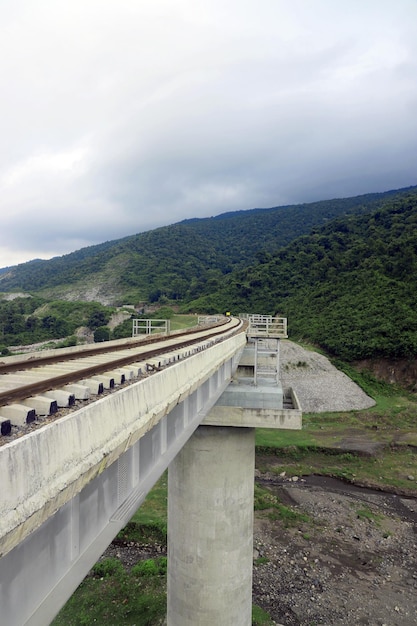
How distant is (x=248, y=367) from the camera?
2355 centimetres

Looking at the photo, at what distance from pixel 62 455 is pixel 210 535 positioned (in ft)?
47.1

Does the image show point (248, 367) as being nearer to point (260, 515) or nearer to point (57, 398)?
point (260, 515)

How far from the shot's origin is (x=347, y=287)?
72750mm

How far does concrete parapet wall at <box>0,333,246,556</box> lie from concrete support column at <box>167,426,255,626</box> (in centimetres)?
1132

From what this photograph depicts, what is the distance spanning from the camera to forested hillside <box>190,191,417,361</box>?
182 ft

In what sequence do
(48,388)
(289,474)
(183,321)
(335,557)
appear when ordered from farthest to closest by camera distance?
(183,321)
(289,474)
(335,557)
(48,388)

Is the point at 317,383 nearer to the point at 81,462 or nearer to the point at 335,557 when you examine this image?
the point at 335,557

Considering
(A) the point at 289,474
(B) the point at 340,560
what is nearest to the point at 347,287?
(A) the point at 289,474

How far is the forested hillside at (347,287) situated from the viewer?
55406 millimetres

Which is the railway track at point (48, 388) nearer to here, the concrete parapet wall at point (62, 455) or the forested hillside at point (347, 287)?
the concrete parapet wall at point (62, 455)

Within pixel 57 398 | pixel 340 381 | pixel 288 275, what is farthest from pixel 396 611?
pixel 288 275

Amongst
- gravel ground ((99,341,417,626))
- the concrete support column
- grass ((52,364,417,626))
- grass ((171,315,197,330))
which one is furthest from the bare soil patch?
grass ((171,315,197,330))

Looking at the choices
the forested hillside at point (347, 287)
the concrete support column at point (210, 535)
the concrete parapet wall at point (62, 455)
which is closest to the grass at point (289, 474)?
the concrete support column at point (210, 535)

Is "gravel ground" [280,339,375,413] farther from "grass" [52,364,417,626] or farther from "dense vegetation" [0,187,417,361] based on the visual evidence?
"dense vegetation" [0,187,417,361]
